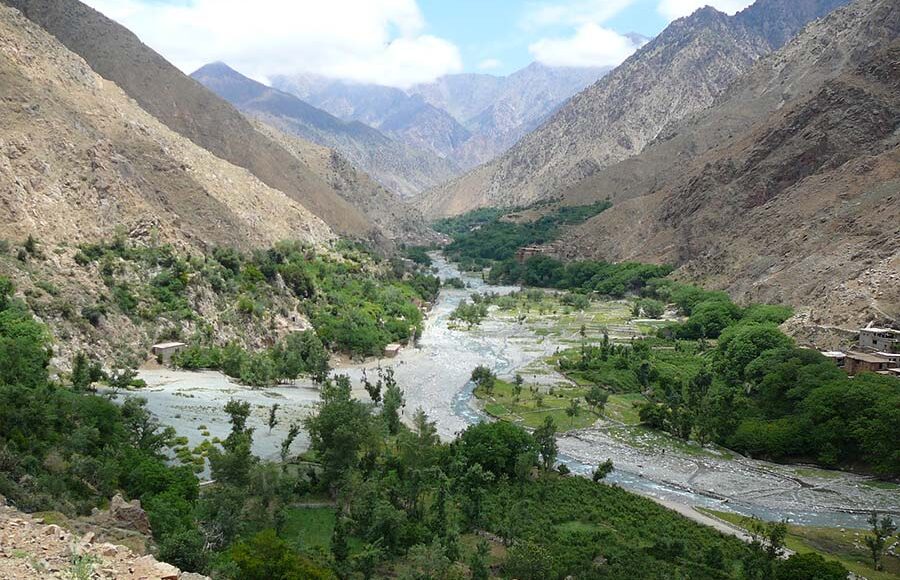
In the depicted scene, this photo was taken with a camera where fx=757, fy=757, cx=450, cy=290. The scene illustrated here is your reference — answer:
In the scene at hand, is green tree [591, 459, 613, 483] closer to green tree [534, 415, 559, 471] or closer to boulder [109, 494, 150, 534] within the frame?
green tree [534, 415, 559, 471]

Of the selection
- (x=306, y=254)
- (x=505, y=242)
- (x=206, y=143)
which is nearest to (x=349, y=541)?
(x=306, y=254)

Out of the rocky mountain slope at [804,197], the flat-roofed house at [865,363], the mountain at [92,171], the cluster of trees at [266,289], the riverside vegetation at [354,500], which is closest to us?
the riverside vegetation at [354,500]

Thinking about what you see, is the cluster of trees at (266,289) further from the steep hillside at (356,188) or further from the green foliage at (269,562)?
the steep hillside at (356,188)

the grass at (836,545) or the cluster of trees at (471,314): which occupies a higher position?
the cluster of trees at (471,314)

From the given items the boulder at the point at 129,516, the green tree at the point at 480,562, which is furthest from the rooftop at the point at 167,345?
the green tree at the point at 480,562

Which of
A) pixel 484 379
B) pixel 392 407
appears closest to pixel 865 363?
pixel 484 379

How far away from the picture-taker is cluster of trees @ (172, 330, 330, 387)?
50625mm

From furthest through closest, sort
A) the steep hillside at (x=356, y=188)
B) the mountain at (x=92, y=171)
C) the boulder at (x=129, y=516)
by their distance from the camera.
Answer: the steep hillside at (x=356, y=188), the mountain at (x=92, y=171), the boulder at (x=129, y=516)

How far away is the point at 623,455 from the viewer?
4212cm

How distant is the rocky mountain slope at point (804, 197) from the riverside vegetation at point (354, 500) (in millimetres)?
34212

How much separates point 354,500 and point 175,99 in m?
88.4

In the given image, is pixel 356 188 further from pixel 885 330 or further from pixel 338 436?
pixel 338 436

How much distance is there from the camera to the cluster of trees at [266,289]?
171 ft

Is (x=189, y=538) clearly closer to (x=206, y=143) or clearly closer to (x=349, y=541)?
(x=349, y=541)
